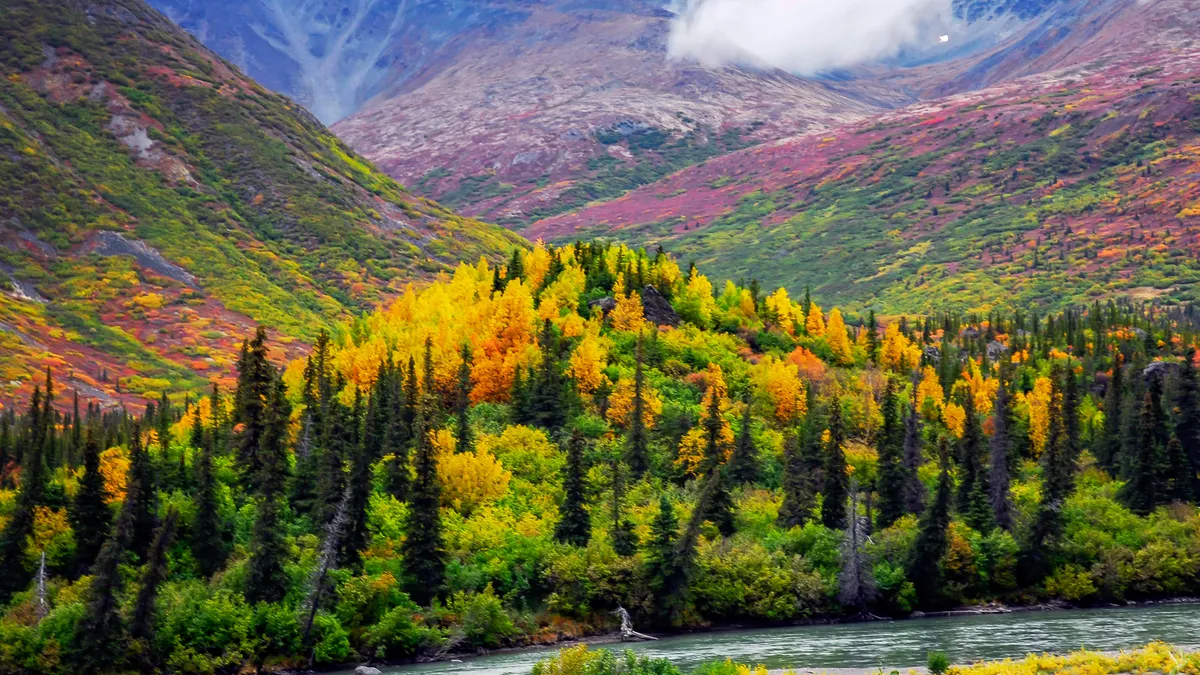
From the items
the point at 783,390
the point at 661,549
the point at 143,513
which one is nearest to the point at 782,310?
the point at 783,390

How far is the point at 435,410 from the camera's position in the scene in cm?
12050

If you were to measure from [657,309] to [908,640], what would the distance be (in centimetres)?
6688

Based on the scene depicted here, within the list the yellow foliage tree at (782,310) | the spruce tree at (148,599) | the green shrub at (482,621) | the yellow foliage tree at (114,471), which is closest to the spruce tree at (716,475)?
the green shrub at (482,621)

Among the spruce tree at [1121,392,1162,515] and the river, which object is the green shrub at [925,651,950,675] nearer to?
the river

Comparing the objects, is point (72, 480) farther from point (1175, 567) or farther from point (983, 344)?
point (983, 344)

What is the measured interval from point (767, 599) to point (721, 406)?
3393cm

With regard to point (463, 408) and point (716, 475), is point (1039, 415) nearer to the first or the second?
point (716, 475)

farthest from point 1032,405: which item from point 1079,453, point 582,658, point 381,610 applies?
point 582,658

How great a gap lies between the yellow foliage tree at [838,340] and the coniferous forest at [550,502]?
11.2 meters

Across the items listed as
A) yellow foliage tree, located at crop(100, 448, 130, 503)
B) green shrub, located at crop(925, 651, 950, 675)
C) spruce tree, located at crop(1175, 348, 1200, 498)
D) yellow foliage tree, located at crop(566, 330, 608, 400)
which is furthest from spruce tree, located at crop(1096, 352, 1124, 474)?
yellow foliage tree, located at crop(100, 448, 130, 503)

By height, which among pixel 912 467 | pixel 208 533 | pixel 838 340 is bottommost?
pixel 208 533

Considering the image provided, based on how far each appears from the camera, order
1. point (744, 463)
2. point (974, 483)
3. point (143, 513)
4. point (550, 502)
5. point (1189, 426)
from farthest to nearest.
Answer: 1. point (744, 463)
2. point (1189, 426)
3. point (550, 502)
4. point (974, 483)
5. point (143, 513)

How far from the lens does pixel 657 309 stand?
152m

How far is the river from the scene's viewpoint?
82938 millimetres
